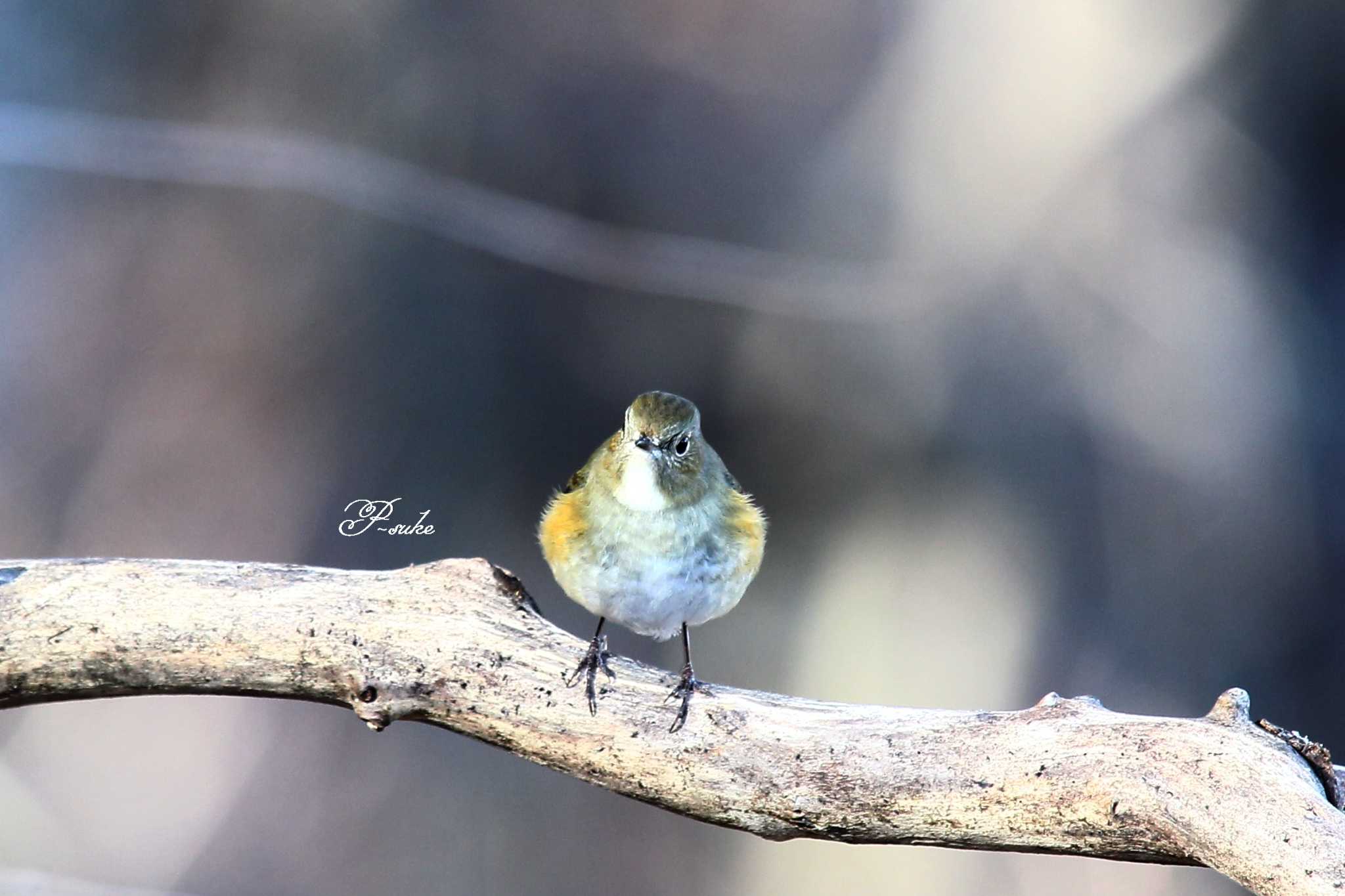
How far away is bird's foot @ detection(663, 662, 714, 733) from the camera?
1517 millimetres

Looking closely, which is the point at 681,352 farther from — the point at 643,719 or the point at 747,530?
the point at 643,719

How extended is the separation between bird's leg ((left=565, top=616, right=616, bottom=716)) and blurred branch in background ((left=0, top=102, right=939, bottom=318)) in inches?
69.8

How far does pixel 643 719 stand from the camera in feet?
4.96

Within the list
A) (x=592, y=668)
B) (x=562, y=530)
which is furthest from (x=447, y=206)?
(x=592, y=668)

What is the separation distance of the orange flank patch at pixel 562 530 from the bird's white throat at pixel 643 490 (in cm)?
9

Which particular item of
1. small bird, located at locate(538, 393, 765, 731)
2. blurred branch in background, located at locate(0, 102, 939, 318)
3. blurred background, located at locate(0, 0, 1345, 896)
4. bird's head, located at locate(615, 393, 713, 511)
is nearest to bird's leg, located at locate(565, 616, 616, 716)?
small bird, located at locate(538, 393, 765, 731)

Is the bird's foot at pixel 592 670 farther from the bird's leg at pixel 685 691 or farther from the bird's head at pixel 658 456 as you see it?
the bird's head at pixel 658 456

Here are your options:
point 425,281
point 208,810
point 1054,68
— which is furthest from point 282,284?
point 1054,68

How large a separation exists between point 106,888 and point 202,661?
1771 mm

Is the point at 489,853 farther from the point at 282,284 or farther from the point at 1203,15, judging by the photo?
the point at 1203,15

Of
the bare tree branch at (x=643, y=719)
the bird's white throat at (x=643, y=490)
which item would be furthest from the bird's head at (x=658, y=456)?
the bare tree branch at (x=643, y=719)

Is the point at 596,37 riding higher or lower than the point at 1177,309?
higher

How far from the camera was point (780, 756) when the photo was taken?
1480mm

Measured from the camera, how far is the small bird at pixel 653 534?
1766 mm
